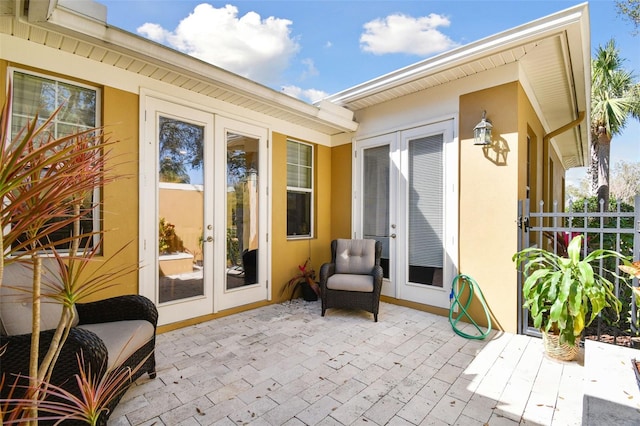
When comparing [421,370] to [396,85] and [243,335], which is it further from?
[396,85]

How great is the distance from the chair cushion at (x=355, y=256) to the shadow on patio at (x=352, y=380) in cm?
93

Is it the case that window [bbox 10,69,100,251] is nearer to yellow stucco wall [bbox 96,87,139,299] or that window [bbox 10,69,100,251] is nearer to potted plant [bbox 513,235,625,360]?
yellow stucco wall [bbox 96,87,139,299]

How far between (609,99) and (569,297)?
33.9ft

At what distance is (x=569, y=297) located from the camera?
263cm

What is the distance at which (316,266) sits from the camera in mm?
5375

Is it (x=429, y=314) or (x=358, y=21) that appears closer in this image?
(x=429, y=314)

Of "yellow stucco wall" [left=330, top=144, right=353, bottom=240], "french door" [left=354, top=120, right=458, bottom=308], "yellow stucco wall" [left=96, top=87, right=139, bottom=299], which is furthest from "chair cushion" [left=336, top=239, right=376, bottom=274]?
"yellow stucco wall" [left=96, top=87, right=139, bottom=299]

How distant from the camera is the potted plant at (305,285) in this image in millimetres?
4867

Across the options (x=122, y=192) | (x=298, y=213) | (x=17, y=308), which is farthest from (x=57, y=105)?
(x=298, y=213)

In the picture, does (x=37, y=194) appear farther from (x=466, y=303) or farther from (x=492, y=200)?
(x=466, y=303)

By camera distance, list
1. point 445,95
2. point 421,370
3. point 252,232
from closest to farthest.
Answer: point 421,370
point 445,95
point 252,232

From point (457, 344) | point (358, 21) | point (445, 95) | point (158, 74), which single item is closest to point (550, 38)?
point (445, 95)

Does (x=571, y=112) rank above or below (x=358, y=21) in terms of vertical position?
below

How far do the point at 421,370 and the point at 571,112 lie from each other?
5296 millimetres
